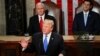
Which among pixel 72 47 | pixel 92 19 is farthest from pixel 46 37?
pixel 92 19

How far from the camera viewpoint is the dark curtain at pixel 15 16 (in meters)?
6.95

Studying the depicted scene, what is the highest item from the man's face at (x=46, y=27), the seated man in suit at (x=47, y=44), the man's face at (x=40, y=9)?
the man's face at (x=40, y=9)

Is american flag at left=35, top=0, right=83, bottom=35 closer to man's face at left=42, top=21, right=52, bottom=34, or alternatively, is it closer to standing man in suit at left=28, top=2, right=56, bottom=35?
standing man in suit at left=28, top=2, right=56, bottom=35

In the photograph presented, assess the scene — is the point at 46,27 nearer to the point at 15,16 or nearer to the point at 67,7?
the point at 15,16

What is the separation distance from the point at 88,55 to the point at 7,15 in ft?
8.16

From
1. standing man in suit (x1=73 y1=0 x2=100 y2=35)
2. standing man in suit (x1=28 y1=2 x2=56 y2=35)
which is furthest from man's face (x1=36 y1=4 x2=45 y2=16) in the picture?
standing man in suit (x1=73 y1=0 x2=100 y2=35)

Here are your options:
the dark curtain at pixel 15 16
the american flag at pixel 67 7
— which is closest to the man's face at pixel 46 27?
the dark curtain at pixel 15 16

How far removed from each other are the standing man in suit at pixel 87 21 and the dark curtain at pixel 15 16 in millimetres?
1322

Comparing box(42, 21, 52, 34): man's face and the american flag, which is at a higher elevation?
the american flag

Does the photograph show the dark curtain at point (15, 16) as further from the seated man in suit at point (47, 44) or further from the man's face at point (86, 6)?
the seated man in suit at point (47, 44)

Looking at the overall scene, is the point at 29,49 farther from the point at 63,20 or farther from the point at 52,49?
the point at 63,20

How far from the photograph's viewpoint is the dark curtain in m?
6.95

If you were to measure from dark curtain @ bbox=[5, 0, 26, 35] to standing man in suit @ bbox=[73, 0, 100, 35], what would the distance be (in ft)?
4.34

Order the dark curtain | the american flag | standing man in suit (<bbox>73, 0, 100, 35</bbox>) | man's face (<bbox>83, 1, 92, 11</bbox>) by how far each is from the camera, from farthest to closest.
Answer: the american flag → the dark curtain → standing man in suit (<bbox>73, 0, 100, 35</bbox>) → man's face (<bbox>83, 1, 92, 11</bbox>)
